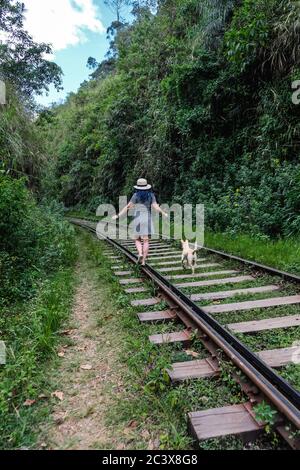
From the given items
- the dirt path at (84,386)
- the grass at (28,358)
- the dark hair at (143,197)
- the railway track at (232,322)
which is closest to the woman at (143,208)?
the dark hair at (143,197)

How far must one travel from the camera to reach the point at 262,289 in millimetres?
5711

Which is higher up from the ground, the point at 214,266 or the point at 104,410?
the point at 214,266

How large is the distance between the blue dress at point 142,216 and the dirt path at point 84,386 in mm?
2255

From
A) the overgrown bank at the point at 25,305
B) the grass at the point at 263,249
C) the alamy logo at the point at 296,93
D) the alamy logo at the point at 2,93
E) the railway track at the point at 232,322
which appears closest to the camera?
the railway track at the point at 232,322

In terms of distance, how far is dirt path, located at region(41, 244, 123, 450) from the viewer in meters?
2.87

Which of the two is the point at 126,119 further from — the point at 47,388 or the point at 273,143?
the point at 47,388

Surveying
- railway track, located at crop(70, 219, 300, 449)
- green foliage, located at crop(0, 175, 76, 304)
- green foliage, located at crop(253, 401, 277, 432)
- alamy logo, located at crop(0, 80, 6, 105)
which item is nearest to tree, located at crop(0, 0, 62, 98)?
alamy logo, located at crop(0, 80, 6, 105)

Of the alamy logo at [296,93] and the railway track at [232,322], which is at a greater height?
the alamy logo at [296,93]

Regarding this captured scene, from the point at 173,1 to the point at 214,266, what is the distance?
722 inches

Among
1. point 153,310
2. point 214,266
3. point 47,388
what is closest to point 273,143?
point 214,266

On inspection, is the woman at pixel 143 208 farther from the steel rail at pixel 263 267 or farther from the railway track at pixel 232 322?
the steel rail at pixel 263 267

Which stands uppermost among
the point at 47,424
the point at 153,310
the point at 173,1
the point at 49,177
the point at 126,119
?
the point at 173,1

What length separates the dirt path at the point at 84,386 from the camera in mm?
2873
